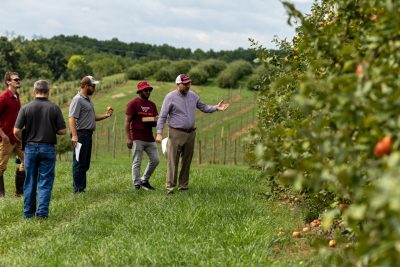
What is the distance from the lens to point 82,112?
10.1 metres

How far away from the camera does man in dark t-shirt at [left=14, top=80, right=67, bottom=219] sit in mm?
7957

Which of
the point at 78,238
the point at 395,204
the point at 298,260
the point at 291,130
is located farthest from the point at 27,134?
the point at 395,204

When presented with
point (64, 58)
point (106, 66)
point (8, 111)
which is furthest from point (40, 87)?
point (64, 58)

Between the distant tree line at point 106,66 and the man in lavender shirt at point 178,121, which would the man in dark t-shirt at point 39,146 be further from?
the distant tree line at point 106,66

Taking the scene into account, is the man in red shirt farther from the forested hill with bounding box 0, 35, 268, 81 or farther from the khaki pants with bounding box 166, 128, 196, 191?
the forested hill with bounding box 0, 35, 268, 81

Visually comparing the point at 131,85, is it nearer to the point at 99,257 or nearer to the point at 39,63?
the point at 39,63

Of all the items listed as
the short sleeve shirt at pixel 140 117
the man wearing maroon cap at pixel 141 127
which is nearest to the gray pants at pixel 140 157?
the man wearing maroon cap at pixel 141 127

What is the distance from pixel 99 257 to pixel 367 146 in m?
3.43

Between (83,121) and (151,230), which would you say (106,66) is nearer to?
(83,121)

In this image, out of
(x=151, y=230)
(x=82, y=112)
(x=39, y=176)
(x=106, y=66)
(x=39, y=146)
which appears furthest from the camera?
(x=106, y=66)

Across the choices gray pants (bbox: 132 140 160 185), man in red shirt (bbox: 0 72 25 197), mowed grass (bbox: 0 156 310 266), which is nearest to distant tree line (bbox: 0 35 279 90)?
gray pants (bbox: 132 140 160 185)

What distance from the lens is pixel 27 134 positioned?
8078mm

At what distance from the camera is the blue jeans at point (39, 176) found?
793 cm

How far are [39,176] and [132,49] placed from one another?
161 meters
